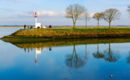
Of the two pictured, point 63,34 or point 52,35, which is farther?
point 63,34

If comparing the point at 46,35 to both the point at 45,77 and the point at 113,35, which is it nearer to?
the point at 113,35

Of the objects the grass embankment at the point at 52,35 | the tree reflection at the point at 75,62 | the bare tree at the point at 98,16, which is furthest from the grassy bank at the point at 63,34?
the tree reflection at the point at 75,62

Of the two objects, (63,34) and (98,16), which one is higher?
(98,16)

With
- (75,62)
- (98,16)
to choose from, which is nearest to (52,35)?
(75,62)

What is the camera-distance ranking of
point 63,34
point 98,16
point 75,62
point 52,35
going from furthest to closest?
point 98,16
point 63,34
point 52,35
point 75,62

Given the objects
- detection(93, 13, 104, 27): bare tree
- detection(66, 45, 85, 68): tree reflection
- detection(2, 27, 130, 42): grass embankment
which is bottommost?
detection(66, 45, 85, 68): tree reflection

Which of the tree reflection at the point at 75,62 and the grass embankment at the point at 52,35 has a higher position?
the grass embankment at the point at 52,35

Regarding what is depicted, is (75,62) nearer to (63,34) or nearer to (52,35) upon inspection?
(52,35)

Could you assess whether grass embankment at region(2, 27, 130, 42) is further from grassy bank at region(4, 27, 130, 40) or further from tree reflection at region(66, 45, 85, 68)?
Result: tree reflection at region(66, 45, 85, 68)

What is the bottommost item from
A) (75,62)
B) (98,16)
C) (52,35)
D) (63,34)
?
(75,62)

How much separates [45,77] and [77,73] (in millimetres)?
3741

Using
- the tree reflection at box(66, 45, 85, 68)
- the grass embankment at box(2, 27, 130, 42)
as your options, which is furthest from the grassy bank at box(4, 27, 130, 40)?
the tree reflection at box(66, 45, 85, 68)

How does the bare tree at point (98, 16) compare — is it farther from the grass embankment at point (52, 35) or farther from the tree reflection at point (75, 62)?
the tree reflection at point (75, 62)

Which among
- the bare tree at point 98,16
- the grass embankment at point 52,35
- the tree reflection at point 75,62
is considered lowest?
the tree reflection at point 75,62
